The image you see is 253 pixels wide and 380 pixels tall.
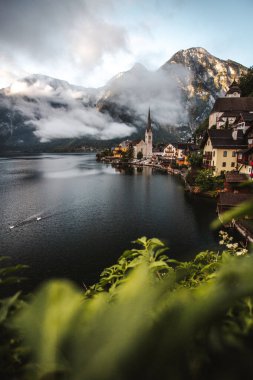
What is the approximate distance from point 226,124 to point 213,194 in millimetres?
37380

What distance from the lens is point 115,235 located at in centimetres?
3016

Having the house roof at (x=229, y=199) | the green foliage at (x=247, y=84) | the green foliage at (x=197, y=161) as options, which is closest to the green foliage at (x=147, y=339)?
the house roof at (x=229, y=199)

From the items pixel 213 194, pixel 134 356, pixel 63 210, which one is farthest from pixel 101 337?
pixel 213 194

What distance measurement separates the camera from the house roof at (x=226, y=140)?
170 ft

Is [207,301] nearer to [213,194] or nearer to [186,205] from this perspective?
[186,205]

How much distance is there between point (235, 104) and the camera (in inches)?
3044

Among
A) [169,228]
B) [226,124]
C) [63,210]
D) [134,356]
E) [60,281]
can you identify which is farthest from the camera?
[226,124]

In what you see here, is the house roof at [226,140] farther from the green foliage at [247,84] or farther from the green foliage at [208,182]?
the green foliage at [247,84]

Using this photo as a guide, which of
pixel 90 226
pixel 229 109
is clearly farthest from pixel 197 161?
pixel 90 226

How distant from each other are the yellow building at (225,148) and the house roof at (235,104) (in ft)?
85.2

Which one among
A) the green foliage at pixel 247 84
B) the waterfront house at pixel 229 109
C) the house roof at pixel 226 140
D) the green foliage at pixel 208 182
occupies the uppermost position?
the green foliage at pixel 247 84

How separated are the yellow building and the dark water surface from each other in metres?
10.6

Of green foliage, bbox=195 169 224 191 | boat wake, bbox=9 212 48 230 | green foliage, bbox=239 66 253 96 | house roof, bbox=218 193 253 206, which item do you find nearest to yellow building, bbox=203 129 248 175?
green foliage, bbox=195 169 224 191

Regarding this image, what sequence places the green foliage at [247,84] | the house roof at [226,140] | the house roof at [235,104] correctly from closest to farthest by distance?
the house roof at [226,140]
the house roof at [235,104]
the green foliage at [247,84]
